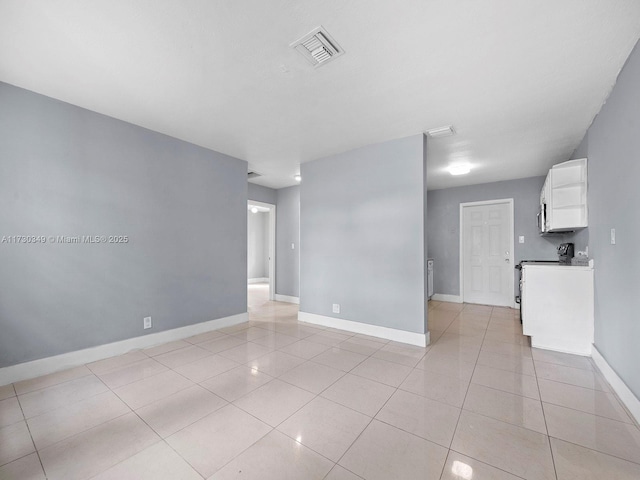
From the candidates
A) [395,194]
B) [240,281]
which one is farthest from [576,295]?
[240,281]

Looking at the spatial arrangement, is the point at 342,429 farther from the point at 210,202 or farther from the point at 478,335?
the point at 210,202

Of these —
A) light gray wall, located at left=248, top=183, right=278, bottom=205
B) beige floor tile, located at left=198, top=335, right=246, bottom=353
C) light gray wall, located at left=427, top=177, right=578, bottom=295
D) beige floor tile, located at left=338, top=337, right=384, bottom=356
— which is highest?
light gray wall, located at left=248, top=183, right=278, bottom=205

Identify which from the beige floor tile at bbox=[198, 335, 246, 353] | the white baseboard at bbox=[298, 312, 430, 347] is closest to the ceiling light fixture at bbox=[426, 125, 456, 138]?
the white baseboard at bbox=[298, 312, 430, 347]

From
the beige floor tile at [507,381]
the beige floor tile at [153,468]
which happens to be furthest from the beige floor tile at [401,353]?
the beige floor tile at [153,468]

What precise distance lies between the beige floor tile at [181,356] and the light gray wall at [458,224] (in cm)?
518

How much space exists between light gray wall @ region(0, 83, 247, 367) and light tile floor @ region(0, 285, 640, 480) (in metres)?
0.52

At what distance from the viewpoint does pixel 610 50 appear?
196cm

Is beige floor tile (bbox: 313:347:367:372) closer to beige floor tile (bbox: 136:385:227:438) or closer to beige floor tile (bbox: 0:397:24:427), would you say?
beige floor tile (bbox: 136:385:227:438)

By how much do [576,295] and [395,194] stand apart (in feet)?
7.67

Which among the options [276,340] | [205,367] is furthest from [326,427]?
[276,340]

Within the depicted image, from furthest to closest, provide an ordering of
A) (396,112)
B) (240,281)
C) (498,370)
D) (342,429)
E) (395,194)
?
(240,281) < (395,194) < (396,112) < (498,370) < (342,429)

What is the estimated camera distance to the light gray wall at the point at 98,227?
2482 millimetres

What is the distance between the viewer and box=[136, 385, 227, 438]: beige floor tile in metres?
1.86

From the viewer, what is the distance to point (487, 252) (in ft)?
19.0
